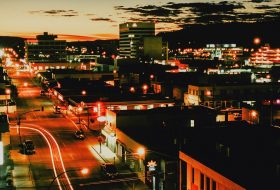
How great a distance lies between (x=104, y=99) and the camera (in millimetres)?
73438

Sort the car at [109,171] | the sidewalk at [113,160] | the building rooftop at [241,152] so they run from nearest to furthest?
the building rooftop at [241,152] < the sidewalk at [113,160] < the car at [109,171]

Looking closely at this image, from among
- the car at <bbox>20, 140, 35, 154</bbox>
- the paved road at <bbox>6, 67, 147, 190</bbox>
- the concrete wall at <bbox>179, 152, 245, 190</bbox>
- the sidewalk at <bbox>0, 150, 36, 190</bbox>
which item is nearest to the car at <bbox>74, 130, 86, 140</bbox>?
the paved road at <bbox>6, 67, 147, 190</bbox>

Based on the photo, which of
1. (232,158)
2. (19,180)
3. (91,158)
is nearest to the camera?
(232,158)

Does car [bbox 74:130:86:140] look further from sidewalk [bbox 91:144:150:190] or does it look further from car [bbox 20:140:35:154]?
car [bbox 20:140:35:154]

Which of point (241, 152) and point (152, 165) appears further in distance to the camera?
point (152, 165)

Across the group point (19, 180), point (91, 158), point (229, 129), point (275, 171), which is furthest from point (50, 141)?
point (275, 171)

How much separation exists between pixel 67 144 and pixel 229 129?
2669 centimetres

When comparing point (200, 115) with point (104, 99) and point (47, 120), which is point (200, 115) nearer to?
point (104, 99)

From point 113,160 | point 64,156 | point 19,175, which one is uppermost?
point 64,156

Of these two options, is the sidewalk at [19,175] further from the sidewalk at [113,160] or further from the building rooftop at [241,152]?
the building rooftop at [241,152]

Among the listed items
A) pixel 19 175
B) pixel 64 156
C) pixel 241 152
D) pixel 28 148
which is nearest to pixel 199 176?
pixel 241 152

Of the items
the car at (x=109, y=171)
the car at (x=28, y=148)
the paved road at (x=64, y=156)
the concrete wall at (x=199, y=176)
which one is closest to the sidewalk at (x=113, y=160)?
the paved road at (x=64, y=156)

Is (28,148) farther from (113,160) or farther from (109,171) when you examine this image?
(109,171)

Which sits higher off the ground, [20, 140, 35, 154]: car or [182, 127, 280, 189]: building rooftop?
[182, 127, 280, 189]: building rooftop
